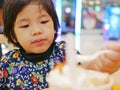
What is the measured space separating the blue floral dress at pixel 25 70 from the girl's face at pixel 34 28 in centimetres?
5

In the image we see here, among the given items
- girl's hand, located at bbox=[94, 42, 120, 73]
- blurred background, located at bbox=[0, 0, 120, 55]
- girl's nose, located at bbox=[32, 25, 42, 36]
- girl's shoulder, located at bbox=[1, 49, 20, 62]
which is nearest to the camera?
girl's hand, located at bbox=[94, 42, 120, 73]

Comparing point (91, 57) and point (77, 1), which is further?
point (77, 1)

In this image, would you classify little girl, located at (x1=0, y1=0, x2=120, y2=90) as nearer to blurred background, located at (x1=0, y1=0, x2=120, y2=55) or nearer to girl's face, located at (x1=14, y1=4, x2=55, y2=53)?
girl's face, located at (x1=14, y1=4, x2=55, y2=53)

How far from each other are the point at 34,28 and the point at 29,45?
2.5 inches

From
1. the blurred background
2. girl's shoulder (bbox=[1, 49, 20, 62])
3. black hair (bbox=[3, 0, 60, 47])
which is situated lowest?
the blurred background

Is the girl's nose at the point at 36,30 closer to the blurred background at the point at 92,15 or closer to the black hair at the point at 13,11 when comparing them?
the black hair at the point at 13,11

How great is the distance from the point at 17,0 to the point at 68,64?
1.10ft

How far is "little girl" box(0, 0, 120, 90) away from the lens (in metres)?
0.57

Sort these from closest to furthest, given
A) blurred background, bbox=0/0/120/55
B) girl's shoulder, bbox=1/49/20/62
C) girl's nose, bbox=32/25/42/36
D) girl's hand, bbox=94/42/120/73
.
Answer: girl's hand, bbox=94/42/120/73
girl's nose, bbox=32/25/42/36
girl's shoulder, bbox=1/49/20/62
blurred background, bbox=0/0/120/55

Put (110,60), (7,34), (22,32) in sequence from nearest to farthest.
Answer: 1. (110,60)
2. (22,32)
3. (7,34)

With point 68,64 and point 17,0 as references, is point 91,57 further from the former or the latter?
point 17,0

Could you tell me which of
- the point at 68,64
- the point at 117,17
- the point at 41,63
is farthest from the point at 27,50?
the point at 117,17

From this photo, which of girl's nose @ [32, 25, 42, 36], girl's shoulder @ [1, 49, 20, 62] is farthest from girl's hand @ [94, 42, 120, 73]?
girl's shoulder @ [1, 49, 20, 62]

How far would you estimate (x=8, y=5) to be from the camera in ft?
2.10
